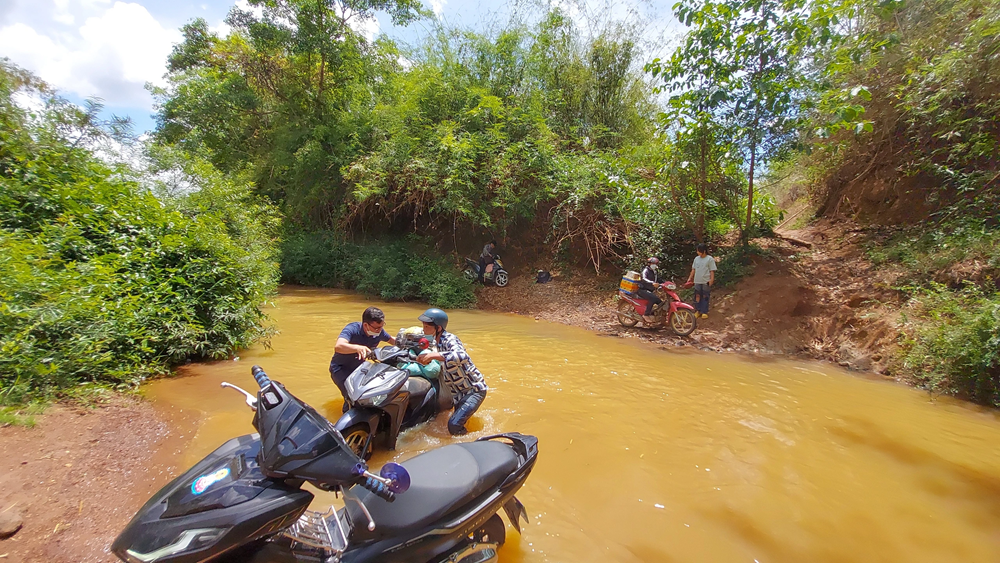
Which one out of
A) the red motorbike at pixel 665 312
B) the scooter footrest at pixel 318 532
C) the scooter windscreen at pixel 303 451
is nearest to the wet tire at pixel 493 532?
the scooter footrest at pixel 318 532

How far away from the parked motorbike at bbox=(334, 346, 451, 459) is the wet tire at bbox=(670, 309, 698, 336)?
6206 mm

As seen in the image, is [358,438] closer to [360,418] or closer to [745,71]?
[360,418]

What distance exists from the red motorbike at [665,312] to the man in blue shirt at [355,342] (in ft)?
19.2

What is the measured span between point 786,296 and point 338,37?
1597cm

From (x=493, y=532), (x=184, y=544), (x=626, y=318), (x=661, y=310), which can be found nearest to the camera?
(x=184, y=544)

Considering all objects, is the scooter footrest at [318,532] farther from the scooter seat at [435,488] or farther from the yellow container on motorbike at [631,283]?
the yellow container on motorbike at [631,283]

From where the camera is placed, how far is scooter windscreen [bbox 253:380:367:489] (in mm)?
1622

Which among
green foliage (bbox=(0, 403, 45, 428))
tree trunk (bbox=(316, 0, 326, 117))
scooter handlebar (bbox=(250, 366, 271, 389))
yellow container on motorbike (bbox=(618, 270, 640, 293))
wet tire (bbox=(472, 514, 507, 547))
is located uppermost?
tree trunk (bbox=(316, 0, 326, 117))

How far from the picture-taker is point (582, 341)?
8.05 meters

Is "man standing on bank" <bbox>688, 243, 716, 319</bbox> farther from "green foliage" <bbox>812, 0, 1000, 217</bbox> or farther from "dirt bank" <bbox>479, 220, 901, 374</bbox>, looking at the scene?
"green foliage" <bbox>812, 0, 1000, 217</bbox>

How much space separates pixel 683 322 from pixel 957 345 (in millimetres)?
3617

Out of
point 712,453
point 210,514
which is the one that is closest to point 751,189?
point 712,453

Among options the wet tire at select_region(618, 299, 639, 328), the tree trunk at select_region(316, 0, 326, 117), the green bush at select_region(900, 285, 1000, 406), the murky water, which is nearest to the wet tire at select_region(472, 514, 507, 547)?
the murky water

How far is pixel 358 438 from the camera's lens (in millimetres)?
3230
